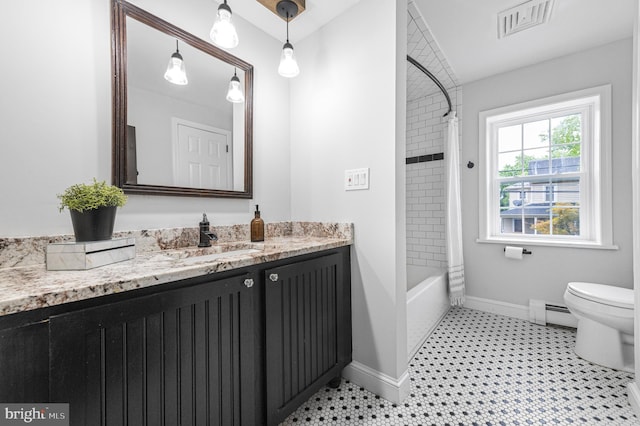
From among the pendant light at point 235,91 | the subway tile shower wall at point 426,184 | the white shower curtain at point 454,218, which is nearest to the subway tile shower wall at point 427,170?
the subway tile shower wall at point 426,184

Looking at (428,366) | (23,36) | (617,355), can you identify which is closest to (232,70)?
(23,36)

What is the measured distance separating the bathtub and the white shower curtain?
98 mm

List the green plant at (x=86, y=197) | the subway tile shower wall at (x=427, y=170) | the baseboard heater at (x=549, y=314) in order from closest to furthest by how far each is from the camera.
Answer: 1. the green plant at (x=86, y=197)
2. the baseboard heater at (x=549, y=314)
3. the subway tile shower wall at (x=427, y=170)

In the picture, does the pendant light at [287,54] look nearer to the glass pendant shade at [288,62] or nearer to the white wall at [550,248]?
the glass pendant shade at [288,62]

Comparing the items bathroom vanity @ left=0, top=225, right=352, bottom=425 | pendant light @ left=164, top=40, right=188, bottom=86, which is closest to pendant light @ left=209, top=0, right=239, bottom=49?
pendant light @ left=164, top=40, right=188, bottom=86

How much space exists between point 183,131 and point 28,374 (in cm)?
119

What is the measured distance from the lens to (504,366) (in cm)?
183

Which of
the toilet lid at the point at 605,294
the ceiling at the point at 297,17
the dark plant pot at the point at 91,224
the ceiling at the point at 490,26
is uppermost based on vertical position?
the ceiling at the point at 490,26

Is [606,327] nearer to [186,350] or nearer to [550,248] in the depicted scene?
[550,248]

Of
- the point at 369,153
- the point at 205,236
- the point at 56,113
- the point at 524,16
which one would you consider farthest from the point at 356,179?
the point at 524,16

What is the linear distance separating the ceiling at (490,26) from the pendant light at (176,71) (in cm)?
55

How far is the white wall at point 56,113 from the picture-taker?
1.00 m

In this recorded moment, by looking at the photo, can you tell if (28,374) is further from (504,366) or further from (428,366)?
(504,366)

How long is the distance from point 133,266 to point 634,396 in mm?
2551
